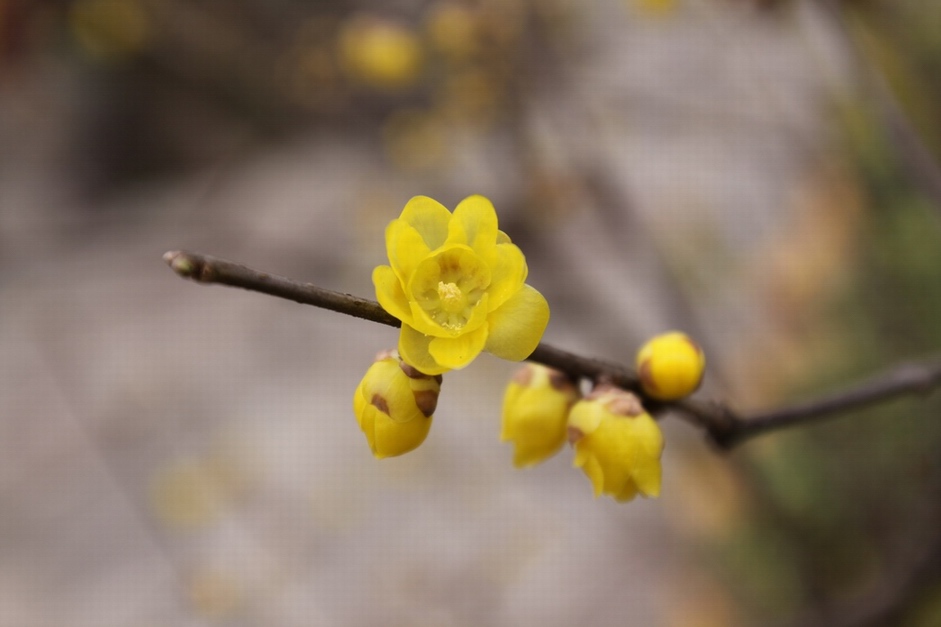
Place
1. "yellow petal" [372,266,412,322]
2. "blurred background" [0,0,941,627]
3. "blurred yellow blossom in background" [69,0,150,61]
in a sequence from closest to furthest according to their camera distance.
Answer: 1. "yellow petal" [372,266,412,322]
2. "blurred background" [0,0,941,627]
3. "blurred yellow blossom in background" [69,0,150,61]

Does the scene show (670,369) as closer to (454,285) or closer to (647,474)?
(647,474)

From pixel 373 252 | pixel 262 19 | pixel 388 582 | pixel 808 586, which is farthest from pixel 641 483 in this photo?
pixel 262 19

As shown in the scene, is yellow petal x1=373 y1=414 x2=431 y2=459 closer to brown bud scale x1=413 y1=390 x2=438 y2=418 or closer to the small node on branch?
brown bud scale x1=413 y1=390 x2=438 y2=418

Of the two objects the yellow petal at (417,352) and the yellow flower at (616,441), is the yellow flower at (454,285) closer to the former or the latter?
the yellow petal at (417,352)

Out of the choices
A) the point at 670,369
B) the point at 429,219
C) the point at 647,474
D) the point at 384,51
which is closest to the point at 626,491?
the point at 647,474

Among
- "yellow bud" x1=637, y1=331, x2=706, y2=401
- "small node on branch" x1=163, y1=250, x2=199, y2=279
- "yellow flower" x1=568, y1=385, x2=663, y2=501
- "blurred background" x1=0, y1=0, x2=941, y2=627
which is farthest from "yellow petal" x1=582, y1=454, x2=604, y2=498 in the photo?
"blurred background" x1=0, y1=0, x2=941, y2=627

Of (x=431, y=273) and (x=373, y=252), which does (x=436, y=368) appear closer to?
(x=431, y=273)
